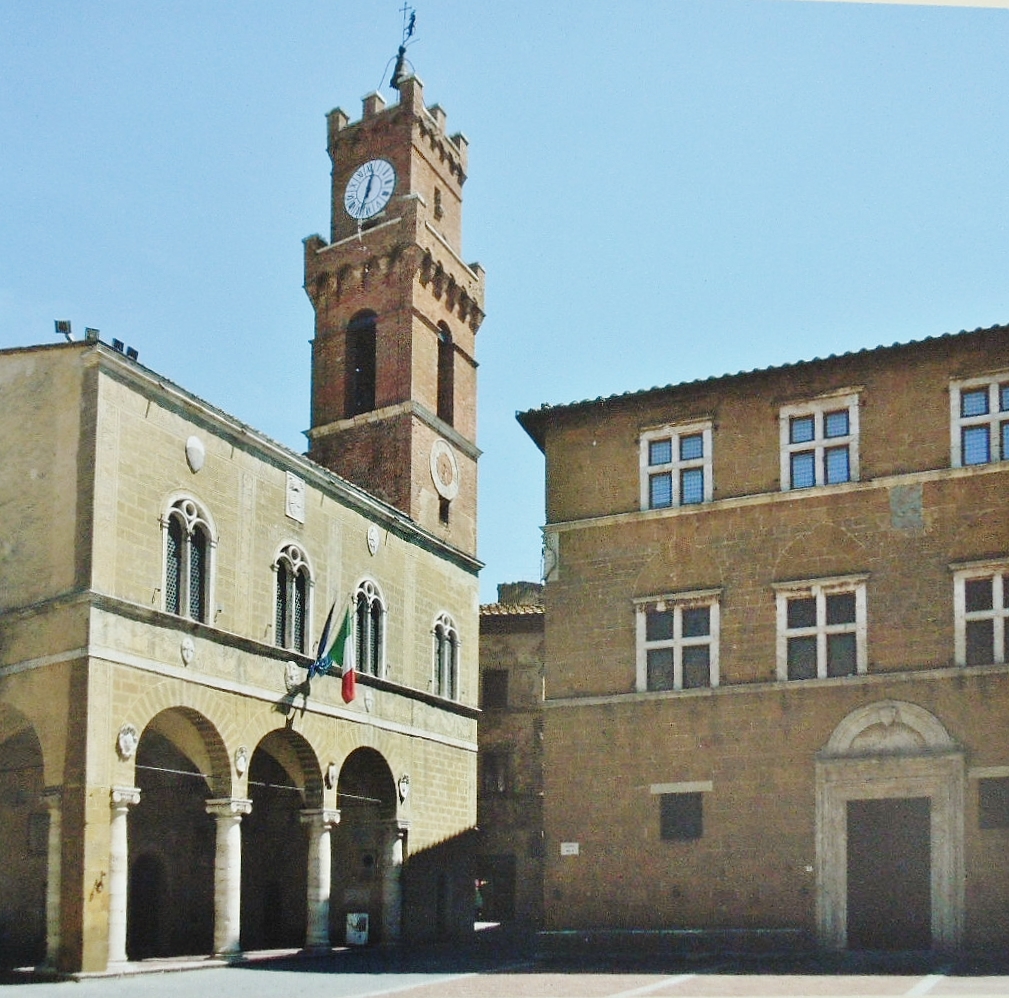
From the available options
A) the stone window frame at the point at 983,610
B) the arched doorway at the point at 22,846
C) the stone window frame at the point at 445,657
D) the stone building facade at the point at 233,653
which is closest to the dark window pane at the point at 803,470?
the stone window frame at the point at 983,610

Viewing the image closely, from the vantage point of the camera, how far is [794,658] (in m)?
26.6

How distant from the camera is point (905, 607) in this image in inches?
1012

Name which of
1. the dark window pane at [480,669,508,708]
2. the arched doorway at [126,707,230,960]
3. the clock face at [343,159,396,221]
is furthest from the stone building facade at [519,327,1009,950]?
the dark window pane at [480,669,508,708]

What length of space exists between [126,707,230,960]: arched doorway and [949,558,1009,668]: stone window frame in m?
15.1

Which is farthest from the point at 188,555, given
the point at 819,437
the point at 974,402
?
the point at 974,402

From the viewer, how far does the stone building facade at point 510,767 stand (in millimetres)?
45594

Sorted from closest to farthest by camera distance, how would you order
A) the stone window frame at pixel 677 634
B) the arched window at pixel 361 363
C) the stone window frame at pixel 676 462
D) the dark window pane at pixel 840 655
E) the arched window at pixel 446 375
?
the dark window pane at pixel 840 655
the stone window frame at pixel 677 634
the stone window frame at pixel 676 462
the arched window at pixel 361 363
the arched window at pixel 446 375

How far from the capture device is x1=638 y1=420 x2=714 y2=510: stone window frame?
92.1 ft

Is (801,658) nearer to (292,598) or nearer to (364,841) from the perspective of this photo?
(292,598)

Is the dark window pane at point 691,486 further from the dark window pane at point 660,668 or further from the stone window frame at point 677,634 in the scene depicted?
the dark window pane at point 660,668

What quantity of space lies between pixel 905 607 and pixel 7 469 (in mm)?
16524

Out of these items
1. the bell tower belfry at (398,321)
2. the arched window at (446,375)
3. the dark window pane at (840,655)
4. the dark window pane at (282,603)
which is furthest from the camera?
the arched window at (446,375)

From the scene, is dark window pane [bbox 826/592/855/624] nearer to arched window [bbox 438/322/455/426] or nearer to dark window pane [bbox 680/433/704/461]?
Result: dark window pane [bbox 680/433/704/461]

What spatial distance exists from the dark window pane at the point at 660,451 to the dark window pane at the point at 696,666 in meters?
3.86
